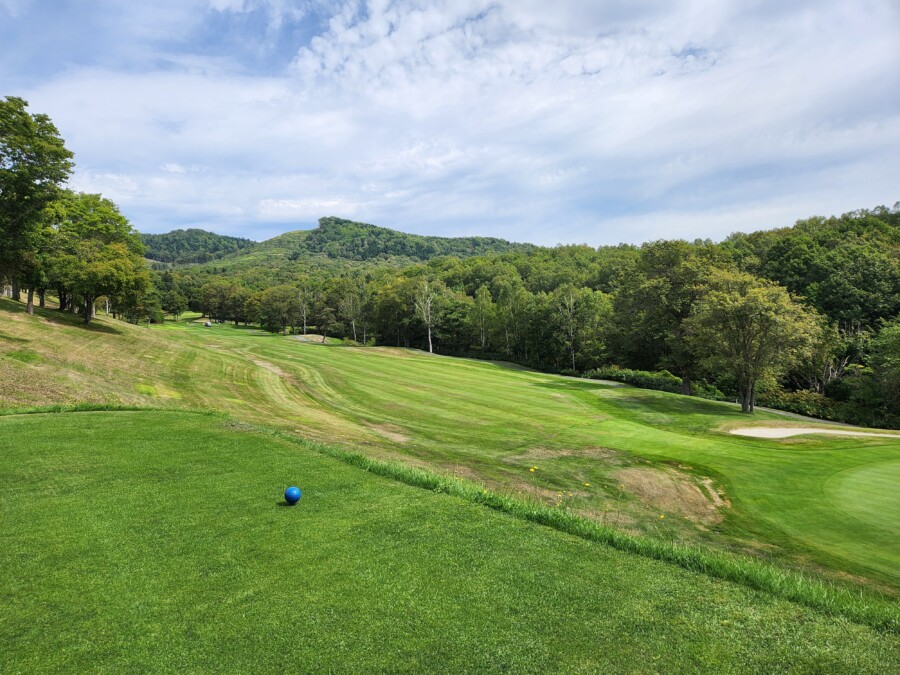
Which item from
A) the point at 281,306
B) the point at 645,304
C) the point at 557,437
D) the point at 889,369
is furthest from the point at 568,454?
the point at 281,306

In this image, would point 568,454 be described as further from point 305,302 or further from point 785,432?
point 305,302

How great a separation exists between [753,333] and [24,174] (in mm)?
50285

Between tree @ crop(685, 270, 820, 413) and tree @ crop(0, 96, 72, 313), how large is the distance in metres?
46.7

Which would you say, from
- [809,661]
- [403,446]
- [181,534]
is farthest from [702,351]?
[181,534]

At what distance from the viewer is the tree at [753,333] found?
30.2 meters

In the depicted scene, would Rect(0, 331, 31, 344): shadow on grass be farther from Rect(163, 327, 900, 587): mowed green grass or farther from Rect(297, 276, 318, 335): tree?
Rect(297, 276, 318, 335): tree

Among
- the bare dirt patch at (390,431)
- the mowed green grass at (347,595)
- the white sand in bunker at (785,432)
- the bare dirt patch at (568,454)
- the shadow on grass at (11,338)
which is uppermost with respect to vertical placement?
the shadow on grass at (11,338)

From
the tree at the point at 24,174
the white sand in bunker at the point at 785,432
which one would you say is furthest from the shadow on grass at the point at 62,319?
the white sand in bunker at the point at 785,432

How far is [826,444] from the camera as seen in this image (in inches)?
826

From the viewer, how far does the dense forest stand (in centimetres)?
3042

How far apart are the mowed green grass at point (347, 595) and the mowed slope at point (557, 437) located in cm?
576

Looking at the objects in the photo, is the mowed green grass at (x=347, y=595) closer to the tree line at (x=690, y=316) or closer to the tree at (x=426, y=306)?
the tree line at (x=690, y=316)

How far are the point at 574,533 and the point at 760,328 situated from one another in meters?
30.5

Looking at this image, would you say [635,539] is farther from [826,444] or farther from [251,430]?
[826,444]
